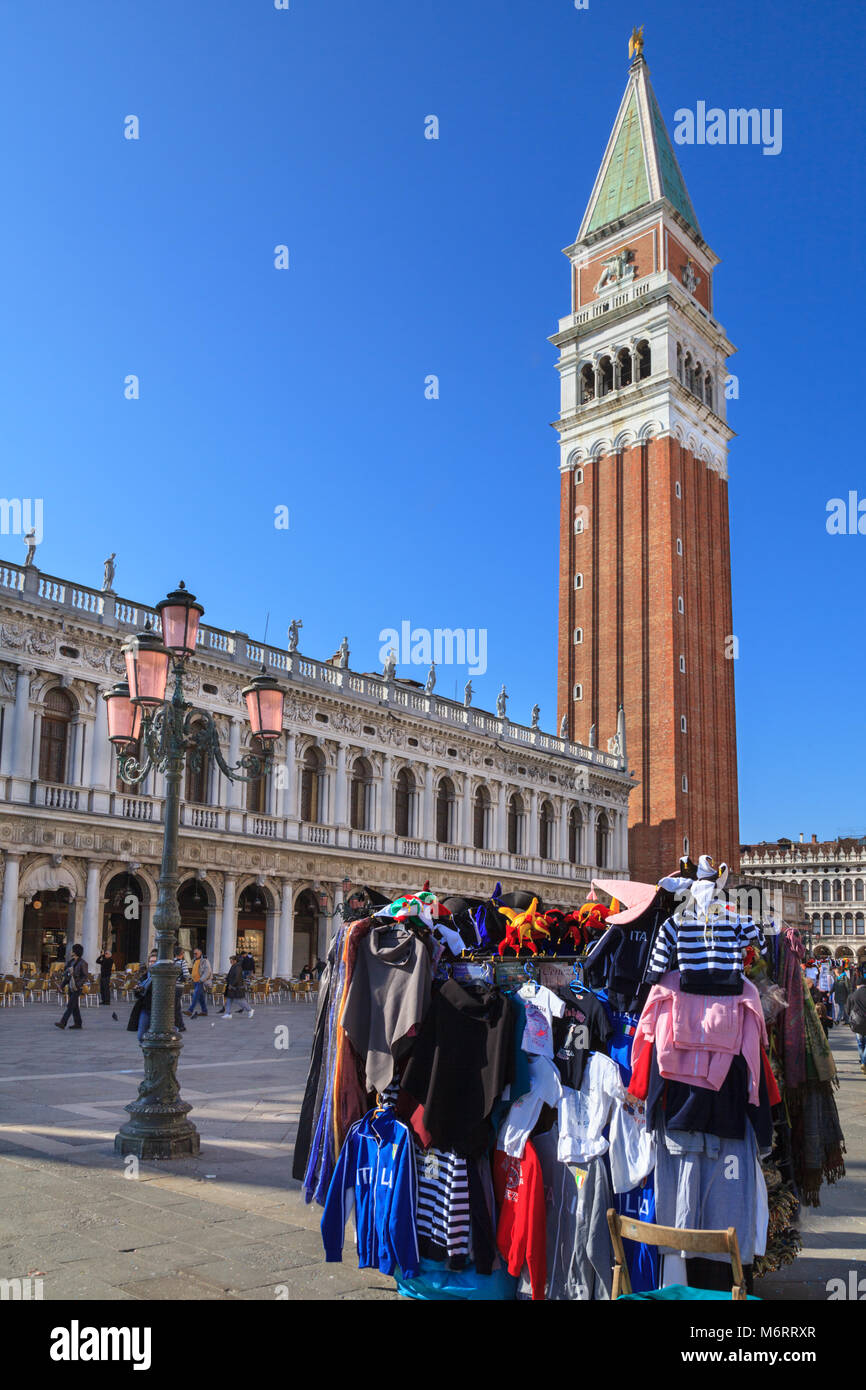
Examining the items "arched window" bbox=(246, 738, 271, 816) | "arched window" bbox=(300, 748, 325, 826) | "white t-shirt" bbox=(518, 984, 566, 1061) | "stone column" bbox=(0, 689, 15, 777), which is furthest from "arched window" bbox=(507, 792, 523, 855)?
"white t-shirt" bbox=(518, 984, 566, 1061)

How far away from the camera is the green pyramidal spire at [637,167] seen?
5306cm

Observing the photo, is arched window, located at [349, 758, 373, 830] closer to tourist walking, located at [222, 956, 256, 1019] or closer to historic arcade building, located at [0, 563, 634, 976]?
historic arcade building, located at [0, 563, 634, 976]

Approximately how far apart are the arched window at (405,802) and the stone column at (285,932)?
17.8 ft

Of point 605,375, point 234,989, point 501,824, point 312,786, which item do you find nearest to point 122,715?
point 234,989

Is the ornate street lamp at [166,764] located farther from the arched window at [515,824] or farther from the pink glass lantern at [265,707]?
the arched window at [515,824]

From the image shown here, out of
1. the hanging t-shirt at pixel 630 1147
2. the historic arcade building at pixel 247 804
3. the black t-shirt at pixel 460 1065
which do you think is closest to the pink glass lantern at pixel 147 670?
the black t-shirt at pixel 460 1065

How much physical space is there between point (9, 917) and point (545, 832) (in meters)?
22.2

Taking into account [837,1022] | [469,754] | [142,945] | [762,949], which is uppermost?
[469,754]

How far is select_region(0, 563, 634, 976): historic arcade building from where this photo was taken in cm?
2398
